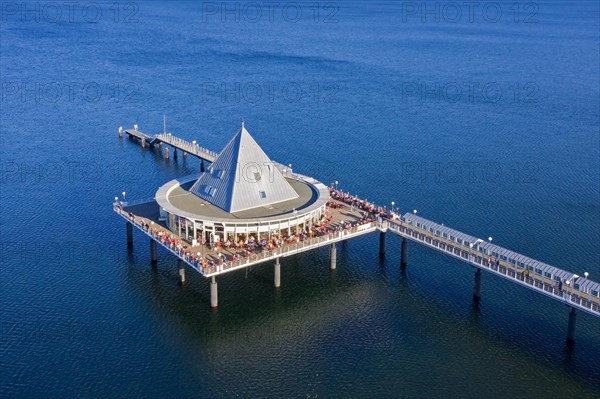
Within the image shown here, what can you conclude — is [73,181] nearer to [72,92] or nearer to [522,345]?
[72,92]

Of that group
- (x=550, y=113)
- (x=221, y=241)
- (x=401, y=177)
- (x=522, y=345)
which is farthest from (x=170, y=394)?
(x=550, y=113)

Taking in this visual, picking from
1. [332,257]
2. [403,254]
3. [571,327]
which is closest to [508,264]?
[571,327]

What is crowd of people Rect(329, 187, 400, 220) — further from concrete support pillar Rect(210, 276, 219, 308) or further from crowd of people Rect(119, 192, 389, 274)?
concrete support pillar Rect(210, 276, 219, 308)

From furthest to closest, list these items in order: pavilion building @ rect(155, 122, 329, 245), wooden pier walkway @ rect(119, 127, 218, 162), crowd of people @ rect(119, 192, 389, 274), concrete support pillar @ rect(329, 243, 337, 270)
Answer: wooden pier walkway @ rect(119, 127, 218, 162)
concrete support pillar @ rect(329, 243, 337, 270)
pavilion building @ rect(155, 122, 329, 245)
crowd of people @ rect(119, 192, 389, 274)

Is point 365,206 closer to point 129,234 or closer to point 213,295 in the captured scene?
point 213,295

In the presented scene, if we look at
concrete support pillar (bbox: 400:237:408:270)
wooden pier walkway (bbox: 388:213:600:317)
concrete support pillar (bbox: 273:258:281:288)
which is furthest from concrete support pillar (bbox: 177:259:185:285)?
concrete support pillar (bbox: 400:237:408:270)

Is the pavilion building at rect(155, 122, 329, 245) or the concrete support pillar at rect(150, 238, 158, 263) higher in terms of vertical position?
the pavilion building at rect(155, 122, 329, 245)

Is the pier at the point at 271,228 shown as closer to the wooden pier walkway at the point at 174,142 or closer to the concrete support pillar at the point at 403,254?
the concrete support pillar at the point at 403,254

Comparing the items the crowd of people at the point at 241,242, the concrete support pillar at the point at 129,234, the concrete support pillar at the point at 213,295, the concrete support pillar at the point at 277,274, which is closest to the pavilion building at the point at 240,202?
the crowd of people at the point at 241,242
